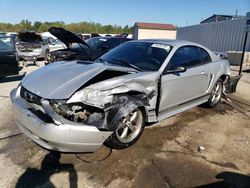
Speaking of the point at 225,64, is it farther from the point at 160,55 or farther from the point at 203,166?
the point at 203,166

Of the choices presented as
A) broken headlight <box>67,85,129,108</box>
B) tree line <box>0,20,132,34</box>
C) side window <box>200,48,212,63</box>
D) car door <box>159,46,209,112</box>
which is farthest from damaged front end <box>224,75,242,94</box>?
tree line <box>0,20,132,34</box>

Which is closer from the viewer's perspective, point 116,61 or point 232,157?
point 232,157

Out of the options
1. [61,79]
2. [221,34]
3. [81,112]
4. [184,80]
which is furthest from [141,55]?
[221,34]

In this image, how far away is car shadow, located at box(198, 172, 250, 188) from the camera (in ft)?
9.98

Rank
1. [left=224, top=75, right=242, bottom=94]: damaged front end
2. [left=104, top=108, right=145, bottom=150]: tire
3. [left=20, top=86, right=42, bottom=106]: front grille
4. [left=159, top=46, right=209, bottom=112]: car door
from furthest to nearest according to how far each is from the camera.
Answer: [left=224, top=75, right=242, bottom=94]: damaged front end, [left=159, top=46, right=209, bottom=112]: car door, [left=104, top=108, right=145, bottom=150]: tire, [left=20, top=86, right=42, bottom=106]: front grille

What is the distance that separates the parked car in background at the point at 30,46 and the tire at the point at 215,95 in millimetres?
9416

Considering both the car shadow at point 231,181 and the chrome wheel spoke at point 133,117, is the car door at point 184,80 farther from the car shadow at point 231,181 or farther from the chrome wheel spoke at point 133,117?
the car shadow at point 231,181

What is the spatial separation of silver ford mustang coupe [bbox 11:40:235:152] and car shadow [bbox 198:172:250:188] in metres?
1.29

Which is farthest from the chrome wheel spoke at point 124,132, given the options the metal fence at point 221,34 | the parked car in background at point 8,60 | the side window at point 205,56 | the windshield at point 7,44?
the metal fence at point 221,34

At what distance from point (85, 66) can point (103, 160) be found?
57.2 inches

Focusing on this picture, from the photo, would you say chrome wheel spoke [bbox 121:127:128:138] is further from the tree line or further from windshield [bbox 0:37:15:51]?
the tree line

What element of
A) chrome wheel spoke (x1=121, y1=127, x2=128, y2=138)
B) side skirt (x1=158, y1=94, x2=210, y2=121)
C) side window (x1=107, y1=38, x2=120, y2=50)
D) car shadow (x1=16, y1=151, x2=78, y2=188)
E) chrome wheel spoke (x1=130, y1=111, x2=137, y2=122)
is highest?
side window (x1=107, y1=38, x2=120, y2=50)

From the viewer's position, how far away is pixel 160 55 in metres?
4.46

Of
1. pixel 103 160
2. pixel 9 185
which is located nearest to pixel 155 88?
pixel 103 160
